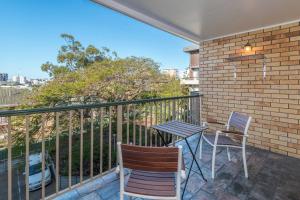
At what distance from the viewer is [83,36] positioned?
1045 cm

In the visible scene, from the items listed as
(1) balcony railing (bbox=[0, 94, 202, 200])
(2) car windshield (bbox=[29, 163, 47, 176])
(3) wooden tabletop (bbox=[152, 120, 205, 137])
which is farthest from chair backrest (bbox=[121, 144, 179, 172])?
(2) car windshield (bbox=[29, 163, 47, 176])

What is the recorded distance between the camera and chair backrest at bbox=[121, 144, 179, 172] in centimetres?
126

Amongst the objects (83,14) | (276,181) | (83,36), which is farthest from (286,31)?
(83,14)

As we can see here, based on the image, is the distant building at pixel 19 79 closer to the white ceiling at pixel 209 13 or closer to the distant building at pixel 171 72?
the distant building at pixel 171 72

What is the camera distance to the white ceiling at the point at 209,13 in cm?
244

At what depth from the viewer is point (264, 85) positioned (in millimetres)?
3426

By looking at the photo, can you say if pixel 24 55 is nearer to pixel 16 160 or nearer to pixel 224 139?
pixel 16 160

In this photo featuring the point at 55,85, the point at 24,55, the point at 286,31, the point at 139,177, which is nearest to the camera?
the point at 139,177

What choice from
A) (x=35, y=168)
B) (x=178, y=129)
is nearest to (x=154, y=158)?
(x=178, y=129)

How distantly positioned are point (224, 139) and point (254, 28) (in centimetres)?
A: 230

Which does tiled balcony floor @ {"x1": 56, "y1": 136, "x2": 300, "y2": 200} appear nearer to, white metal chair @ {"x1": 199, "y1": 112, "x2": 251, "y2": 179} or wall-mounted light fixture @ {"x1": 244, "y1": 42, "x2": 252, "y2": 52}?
white metal chair @ {"x1": 199, "y1": 112, "x2": 251, "y2": 179}

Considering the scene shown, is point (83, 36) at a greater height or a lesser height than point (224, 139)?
greater

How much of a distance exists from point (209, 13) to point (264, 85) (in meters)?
1.77

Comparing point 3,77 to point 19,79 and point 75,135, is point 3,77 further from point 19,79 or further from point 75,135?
point 75,135
